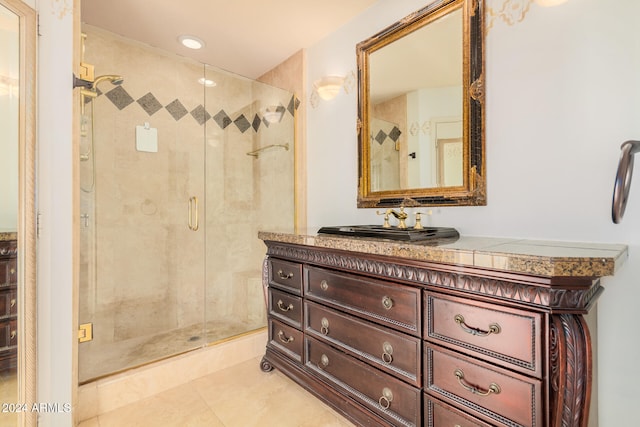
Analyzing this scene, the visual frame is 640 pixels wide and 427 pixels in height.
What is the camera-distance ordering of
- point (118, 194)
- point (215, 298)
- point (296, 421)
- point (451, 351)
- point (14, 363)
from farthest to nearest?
point (215, 298)
point (118, 194)
point (296, 421)
point (14, 363)
point (451, 351)

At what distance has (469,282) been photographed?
1.00 meters

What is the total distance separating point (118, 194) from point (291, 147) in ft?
4.46

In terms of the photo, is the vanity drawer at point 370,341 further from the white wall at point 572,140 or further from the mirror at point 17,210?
the mirror at point 17,210

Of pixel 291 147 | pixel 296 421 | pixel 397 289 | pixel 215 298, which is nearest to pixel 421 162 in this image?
pixel 397 289

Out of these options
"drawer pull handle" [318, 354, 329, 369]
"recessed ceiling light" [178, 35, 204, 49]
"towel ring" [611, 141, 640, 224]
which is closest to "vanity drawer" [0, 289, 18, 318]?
"drawer pull handle" [318, 354, 329, 369]

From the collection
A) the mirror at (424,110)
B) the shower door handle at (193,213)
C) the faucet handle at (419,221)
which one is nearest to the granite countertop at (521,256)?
the faucet handle at (419,221)

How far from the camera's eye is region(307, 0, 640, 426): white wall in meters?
1.10

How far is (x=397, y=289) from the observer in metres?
1.20

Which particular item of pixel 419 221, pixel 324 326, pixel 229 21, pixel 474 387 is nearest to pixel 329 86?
pixel 229 21

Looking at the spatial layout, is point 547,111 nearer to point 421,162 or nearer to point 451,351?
point 421,162

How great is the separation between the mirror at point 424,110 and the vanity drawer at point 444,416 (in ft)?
2.92

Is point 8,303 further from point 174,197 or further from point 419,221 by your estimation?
point 419,221

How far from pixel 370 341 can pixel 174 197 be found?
195 cm

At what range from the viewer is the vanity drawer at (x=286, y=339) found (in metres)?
1.71
